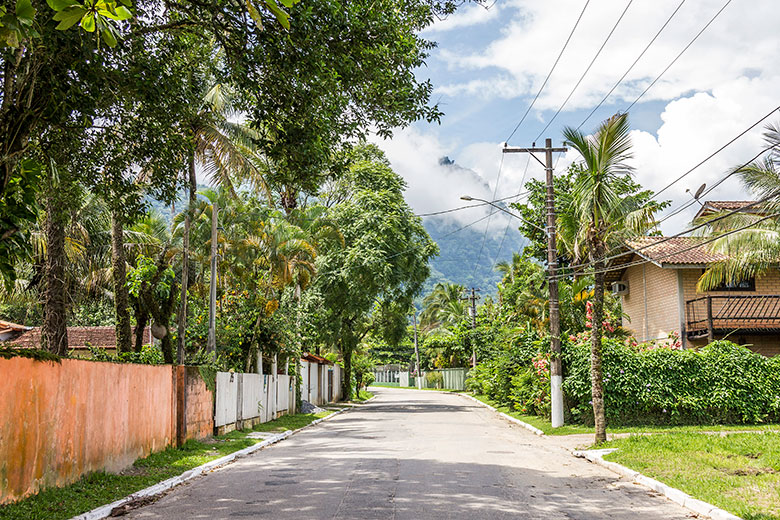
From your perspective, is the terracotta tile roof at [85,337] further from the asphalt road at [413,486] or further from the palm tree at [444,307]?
the palm tree at [444,307]

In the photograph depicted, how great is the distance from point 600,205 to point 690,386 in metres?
8.00

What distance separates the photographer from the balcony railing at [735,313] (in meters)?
27.7

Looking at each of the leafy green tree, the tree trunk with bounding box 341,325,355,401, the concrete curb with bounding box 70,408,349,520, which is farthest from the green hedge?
the tree trunk with bounding box 341,325,355,401

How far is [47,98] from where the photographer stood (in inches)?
350

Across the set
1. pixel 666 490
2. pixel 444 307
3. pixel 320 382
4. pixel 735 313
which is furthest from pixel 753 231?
pixel 444 307

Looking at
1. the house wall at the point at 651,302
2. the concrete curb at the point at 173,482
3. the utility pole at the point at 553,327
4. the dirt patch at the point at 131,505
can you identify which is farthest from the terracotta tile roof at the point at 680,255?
the dirt patch at the point at 131,505

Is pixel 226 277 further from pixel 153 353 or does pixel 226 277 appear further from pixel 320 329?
pixel 320 329

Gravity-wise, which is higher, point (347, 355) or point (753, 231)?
point (753, 231)

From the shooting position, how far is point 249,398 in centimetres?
2328

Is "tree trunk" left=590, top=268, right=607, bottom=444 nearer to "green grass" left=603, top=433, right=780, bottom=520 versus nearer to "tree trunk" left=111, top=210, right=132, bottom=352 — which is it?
"green grass" left=603, top=433, right=780, bottom=520

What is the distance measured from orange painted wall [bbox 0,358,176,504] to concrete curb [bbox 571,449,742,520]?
829 cm

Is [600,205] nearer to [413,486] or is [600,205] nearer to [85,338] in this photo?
[413,486]

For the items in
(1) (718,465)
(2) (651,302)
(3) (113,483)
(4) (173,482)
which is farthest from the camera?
(2) (651,302)

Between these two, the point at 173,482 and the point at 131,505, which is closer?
the point at 131,505
